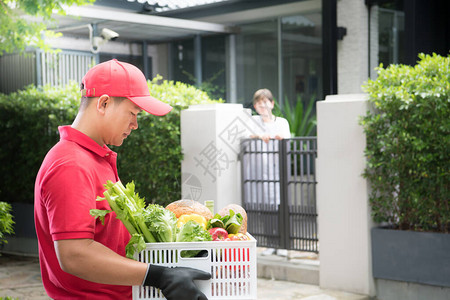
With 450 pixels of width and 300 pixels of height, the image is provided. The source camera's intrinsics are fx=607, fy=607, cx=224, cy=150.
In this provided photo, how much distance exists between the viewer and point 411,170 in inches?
231

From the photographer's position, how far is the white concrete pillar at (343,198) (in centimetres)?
629

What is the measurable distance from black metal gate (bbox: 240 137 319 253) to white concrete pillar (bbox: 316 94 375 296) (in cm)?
50

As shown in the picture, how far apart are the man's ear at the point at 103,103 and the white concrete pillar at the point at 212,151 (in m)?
5.08

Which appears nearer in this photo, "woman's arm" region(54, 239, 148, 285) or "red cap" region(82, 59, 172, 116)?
"woman's arm" region(54, 239, 148, 285)

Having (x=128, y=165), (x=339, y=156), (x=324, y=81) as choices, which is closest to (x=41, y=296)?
(x=128, y=165)

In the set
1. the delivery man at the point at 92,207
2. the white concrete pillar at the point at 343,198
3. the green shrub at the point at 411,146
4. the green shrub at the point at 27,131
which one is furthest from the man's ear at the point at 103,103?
the green shrub at the point at 27,131

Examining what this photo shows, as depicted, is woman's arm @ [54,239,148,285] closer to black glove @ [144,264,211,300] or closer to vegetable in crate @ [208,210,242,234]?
black glove @ [144,264,211,300]

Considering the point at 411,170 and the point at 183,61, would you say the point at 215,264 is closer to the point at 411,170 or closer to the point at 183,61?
the point at 411,170

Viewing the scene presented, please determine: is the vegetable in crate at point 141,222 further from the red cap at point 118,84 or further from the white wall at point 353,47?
the white wall at point 353,47

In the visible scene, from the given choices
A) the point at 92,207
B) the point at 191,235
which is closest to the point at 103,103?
the point at 92,207

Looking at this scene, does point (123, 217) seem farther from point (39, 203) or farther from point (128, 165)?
point (128, 165)

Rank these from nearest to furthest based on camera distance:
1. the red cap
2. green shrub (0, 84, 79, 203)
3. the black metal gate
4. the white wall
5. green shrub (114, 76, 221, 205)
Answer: the red cap
the black metal gate
green shrub (114, 76, 221, 205)
green shrub (0, 84, 79, 203)
the white wall

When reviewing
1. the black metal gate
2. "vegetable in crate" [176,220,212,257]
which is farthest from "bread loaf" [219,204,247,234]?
the black metal gate

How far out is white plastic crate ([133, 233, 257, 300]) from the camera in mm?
2285
